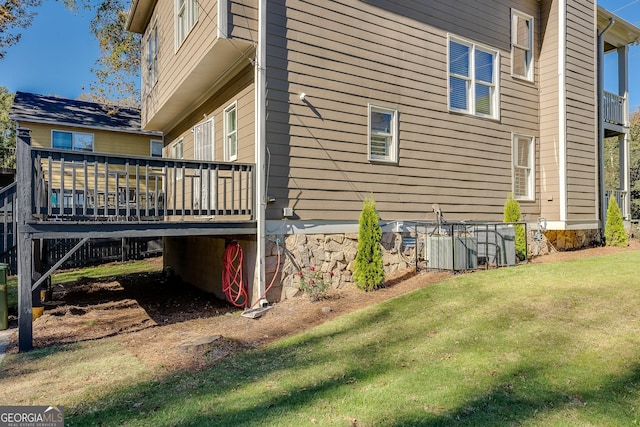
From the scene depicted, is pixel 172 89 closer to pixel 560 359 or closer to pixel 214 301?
pixel 214 301

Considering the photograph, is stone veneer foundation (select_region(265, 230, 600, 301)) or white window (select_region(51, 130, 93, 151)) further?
white window (select_region(51, 130, 93, 151))

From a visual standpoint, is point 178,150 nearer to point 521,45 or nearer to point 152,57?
point 152,57

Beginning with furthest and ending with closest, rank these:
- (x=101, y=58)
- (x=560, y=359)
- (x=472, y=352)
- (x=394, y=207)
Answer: (x=101, y=58) < (x=394, y=207) < (x=472, y=352) < (x=560, y=359)

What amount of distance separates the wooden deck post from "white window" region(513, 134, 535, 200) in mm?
9580

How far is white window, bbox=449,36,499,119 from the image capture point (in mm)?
8828

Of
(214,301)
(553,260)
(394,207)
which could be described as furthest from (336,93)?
(553,260)

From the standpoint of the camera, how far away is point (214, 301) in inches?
322

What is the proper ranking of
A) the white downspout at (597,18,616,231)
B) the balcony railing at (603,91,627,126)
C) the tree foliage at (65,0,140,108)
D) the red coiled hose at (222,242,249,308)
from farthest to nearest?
the tree foliage at (65,0,140,108) < the balcony railing at (603,91,627,126) < the white downspout at (597,18,616,231) < the red coiled hose at (222,242,249,308)

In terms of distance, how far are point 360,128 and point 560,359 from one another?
4978mm

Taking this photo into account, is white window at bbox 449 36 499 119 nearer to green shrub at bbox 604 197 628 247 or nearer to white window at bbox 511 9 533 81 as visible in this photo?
white window at bbox 511 9 533 81

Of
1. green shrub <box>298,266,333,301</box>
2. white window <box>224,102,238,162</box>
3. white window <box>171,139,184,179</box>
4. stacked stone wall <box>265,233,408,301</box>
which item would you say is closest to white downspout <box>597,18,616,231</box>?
stacked stone wall <box>265,233,408,301</box>

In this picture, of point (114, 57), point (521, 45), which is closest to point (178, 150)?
point (521, 45)

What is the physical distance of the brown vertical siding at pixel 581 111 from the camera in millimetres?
9867

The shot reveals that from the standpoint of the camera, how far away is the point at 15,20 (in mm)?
16656
